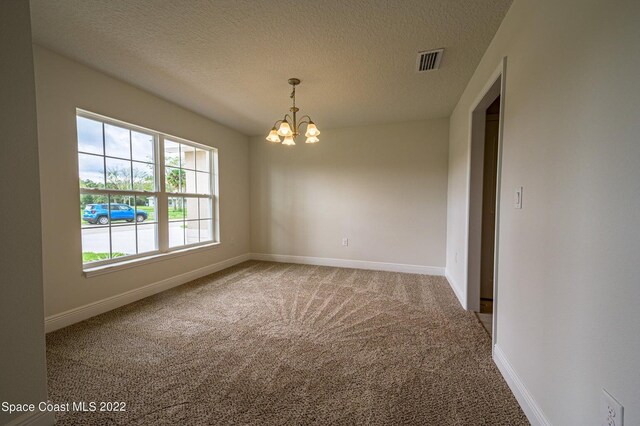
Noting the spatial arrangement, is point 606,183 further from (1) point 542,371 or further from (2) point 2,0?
(2) point 2,0

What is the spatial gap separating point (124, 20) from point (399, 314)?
3.45 m

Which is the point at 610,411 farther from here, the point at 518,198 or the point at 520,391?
the point at 518,198

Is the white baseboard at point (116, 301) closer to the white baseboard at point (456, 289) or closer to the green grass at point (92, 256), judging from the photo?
the green grass at point (92, 256)

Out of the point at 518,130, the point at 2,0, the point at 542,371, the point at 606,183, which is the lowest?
the point at 542,371

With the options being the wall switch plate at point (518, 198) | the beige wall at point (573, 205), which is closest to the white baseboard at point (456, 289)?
the beige wall at point (573, 205)

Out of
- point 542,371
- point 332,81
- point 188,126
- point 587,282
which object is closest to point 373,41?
point 332,81

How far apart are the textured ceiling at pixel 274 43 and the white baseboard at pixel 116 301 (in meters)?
2.38

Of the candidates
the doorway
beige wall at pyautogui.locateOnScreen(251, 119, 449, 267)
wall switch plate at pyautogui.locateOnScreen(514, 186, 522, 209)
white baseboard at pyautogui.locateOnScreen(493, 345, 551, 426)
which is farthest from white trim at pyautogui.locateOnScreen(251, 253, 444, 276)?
wall switch plate at pyautogui.locateOnScreen(514, 186, 522, 209)

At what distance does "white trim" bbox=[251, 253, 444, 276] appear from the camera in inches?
168

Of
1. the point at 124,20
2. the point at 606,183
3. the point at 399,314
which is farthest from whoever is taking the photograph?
the point at 399,314

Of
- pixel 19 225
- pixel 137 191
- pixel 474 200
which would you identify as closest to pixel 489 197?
pixel 474 200

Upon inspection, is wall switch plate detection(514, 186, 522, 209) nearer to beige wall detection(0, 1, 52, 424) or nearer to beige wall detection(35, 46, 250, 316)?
beige wall detection(0, 1, 52, 424)

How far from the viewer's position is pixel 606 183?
922 millimetres

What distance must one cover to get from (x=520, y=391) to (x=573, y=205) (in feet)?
3.79
